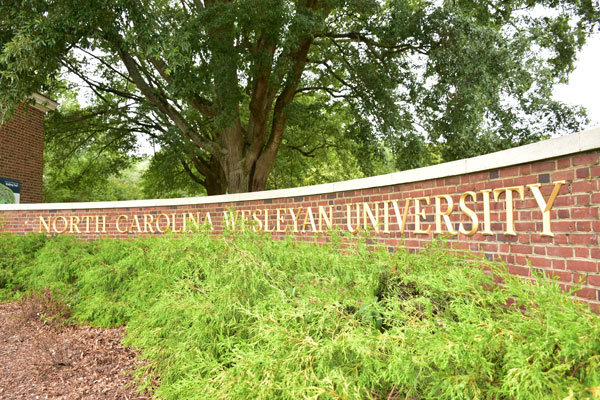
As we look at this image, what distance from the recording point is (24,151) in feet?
47.6

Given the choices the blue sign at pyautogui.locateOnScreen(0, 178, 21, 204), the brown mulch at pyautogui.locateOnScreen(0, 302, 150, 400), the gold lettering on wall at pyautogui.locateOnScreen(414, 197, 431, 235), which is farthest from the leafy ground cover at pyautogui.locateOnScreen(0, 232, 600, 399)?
the blue sign at pyautogui.locateOnScreen(0, 178, 21, 204)

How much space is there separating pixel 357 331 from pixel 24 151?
1560 centimetres

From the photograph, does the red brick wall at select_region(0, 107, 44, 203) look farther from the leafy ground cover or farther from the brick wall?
the leafy ground cover

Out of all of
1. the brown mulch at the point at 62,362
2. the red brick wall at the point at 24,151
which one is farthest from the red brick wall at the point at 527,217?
the red brick wall at the point at 24,151

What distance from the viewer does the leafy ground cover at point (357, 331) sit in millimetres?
1773

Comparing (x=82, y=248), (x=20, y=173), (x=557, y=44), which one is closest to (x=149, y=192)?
(x=20, y=173)

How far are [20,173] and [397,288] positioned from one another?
1514 centimetres

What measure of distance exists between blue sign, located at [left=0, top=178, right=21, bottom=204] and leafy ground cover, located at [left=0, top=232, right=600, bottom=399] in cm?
1133

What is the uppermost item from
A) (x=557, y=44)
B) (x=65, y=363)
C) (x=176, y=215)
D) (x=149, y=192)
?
(x=557, y=44)

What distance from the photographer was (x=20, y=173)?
14.4 m

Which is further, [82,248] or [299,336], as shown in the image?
[82,248]

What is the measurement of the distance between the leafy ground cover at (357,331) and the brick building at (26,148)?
1172 centimetres

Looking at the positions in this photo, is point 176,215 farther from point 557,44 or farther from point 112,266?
point 557,44

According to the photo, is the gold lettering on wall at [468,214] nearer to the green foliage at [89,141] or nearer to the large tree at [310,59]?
the large tree at [310,59]
